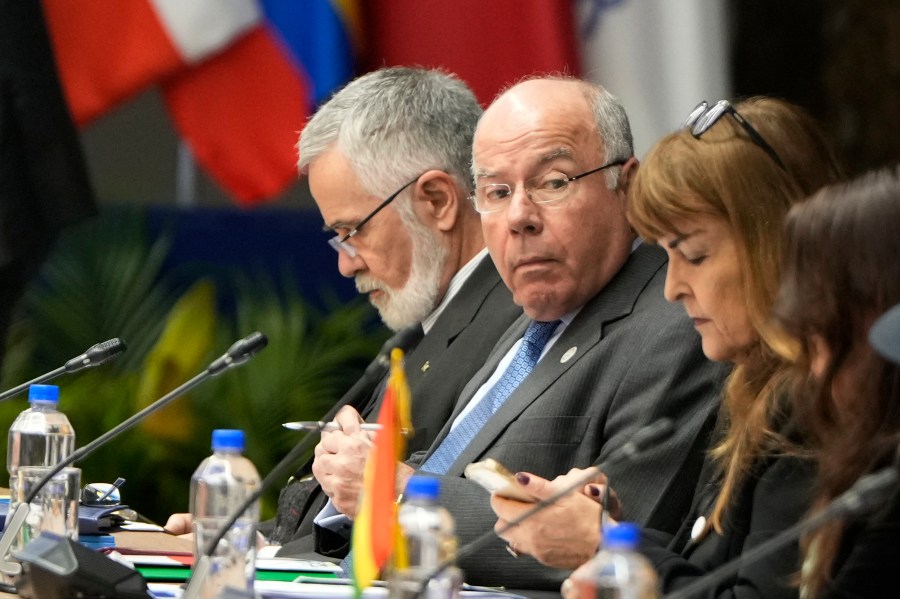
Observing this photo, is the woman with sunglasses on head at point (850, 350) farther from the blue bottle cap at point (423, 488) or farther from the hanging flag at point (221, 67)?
the hanging flag at point (221, 67)

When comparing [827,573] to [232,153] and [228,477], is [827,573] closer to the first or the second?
[228,477]

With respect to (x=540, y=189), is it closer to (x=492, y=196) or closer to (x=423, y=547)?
(x=492, y=196)

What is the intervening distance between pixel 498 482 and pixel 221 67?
4.00 metres

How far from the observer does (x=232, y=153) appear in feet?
20.6

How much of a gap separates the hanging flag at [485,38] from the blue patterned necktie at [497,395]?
251cm

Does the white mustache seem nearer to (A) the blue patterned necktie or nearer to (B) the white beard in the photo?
(B) the white beard

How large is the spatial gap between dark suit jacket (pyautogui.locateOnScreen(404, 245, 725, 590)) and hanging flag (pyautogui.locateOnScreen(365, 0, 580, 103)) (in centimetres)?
264

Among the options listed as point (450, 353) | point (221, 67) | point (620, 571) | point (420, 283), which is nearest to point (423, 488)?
point (620, 571)

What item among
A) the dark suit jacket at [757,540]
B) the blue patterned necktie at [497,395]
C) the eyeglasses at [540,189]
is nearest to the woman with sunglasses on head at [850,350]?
the dark suit jacket at [757,540]

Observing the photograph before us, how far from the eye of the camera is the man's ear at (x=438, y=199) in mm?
4168

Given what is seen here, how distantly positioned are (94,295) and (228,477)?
367 cm

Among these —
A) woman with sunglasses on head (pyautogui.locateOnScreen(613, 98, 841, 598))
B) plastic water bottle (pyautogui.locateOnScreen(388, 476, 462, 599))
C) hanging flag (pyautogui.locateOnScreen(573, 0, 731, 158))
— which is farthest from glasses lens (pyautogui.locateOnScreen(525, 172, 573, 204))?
hanging flag (pyautogui.locateOnScreen(573, 0, 731, 158))

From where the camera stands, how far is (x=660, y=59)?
19.5 feet

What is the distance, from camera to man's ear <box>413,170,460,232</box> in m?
4.17
